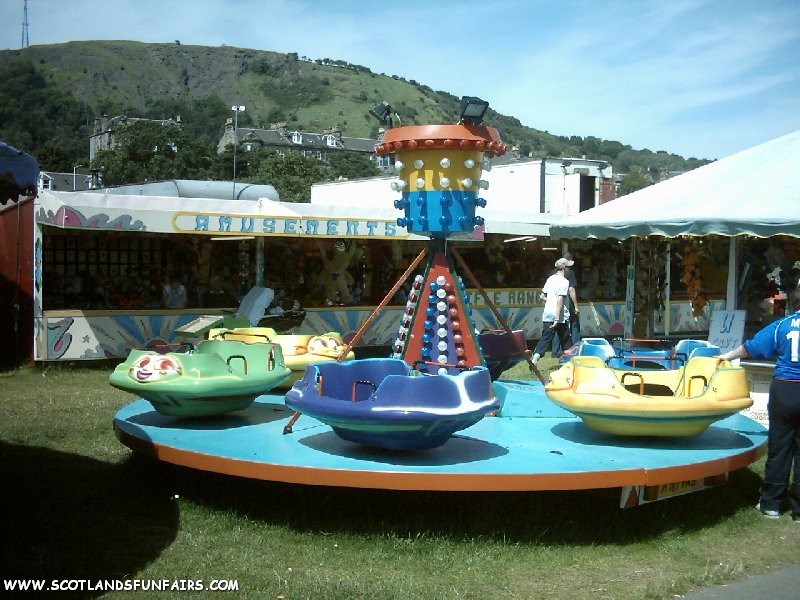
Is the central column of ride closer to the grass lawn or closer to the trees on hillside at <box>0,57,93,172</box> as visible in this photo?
the grass lawn

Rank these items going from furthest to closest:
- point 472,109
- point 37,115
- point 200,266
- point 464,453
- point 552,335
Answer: point 37,115
point 200,266
point 552,335
point 472,109
point 464,453

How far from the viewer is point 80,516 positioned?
6.07 m

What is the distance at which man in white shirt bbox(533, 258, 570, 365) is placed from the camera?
13.1 m

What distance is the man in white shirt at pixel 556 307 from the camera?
1312cm

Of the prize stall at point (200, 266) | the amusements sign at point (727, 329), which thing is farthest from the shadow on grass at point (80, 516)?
the amusements sign at point (727, 329)

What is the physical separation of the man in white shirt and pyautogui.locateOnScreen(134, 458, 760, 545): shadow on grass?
629cm

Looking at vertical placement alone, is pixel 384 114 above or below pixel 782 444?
above

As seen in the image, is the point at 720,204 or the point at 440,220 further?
the point at 720,204

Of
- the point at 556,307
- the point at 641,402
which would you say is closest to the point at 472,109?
the point at 641,402

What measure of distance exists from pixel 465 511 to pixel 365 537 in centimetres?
88

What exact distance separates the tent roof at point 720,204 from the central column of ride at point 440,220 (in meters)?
3.22

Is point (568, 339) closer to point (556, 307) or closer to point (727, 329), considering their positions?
point (556, 307)

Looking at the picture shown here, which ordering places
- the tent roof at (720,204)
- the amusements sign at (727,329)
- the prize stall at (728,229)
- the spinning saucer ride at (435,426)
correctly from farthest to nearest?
the amusements sign at (727,329), the prize stall at (728,229), the tent roof at (720,204), the spinning saucer ride at (435,426)

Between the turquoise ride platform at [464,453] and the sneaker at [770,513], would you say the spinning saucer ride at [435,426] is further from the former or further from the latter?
the sneaker at [770,513]
